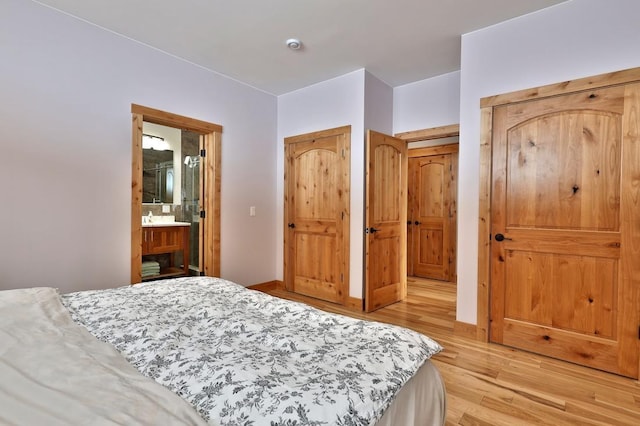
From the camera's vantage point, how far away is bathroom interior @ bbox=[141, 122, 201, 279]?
16.4ft

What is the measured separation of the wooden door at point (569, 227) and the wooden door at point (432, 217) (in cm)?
258

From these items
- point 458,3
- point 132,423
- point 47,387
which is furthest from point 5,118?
point 458,3

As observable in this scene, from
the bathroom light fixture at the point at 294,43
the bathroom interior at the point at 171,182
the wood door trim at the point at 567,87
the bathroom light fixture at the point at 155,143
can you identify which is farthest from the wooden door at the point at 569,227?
the bathroom light fixture at the point at 155,143

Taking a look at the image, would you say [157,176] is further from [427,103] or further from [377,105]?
[427,103]

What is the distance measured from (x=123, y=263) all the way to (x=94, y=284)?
0.27 meters

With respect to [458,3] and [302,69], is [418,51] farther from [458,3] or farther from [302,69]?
[302,69]

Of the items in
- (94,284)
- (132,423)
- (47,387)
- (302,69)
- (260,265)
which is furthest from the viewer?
(260,265)

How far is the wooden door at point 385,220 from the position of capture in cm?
350

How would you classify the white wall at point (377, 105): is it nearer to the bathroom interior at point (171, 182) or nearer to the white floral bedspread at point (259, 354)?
the white floral bedspread at point (259, 354)

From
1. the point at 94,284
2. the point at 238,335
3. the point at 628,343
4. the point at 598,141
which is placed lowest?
the point at 628,343

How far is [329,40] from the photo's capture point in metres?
2.95

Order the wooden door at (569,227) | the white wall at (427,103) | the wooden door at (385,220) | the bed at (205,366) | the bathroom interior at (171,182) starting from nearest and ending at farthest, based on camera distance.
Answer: the bed at (205,366) → the wooden door at (569,227) → the wooden door at (385,220) → the white wall at (427,103) → the bathroom interior at (171,182)

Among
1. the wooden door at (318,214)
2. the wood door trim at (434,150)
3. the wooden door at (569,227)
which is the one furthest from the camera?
the wood door trim at (434,150)

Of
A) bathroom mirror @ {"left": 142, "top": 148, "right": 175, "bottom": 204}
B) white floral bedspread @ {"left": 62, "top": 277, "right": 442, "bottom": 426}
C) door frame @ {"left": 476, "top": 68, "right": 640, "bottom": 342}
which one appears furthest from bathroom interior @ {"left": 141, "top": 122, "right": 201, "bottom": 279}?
door frame @ {"left": 476, "top": 68, "right": 640, "bottom": 342}
